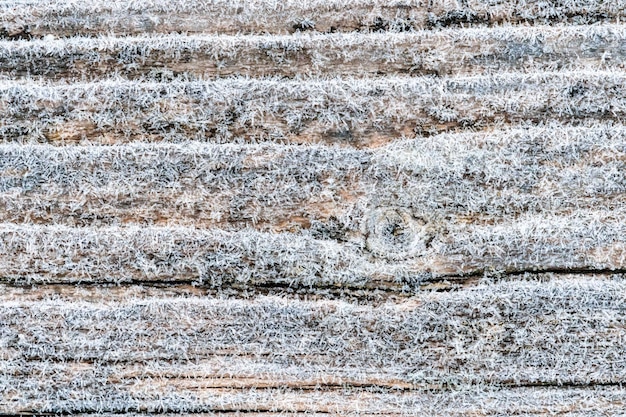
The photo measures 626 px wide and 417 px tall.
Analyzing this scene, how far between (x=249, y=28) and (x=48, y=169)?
709 mm

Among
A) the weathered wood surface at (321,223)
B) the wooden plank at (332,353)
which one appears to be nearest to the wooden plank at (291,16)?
the weathered wood surface at (321,223)

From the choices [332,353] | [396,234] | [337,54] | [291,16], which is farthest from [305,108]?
[332,353]

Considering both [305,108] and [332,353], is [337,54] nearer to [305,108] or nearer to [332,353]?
[305,108]

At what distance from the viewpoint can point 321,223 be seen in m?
1.63

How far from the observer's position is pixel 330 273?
162 centimetres

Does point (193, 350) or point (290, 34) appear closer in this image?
point (193, 350)

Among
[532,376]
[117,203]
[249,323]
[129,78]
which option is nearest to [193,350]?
[249,323]

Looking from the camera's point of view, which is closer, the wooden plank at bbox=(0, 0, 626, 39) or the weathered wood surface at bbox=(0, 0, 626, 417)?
the weathered wood surface at bbox=(0, 0, 626, 417)

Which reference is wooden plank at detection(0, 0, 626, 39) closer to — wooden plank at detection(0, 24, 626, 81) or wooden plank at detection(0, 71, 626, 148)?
wooden plank at detection(0, 24, 626, 81)

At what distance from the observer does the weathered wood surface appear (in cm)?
160

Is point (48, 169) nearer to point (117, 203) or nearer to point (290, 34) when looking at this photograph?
point (117, 203)

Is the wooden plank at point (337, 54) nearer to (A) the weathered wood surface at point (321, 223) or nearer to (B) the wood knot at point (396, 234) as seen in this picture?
(A) the weathered wood surface at point (321, 223)

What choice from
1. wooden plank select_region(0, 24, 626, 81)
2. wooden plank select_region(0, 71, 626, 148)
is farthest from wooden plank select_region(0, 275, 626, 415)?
wooden plank select_region(0, 24, 626, 81)

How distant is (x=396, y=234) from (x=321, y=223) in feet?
0.69
